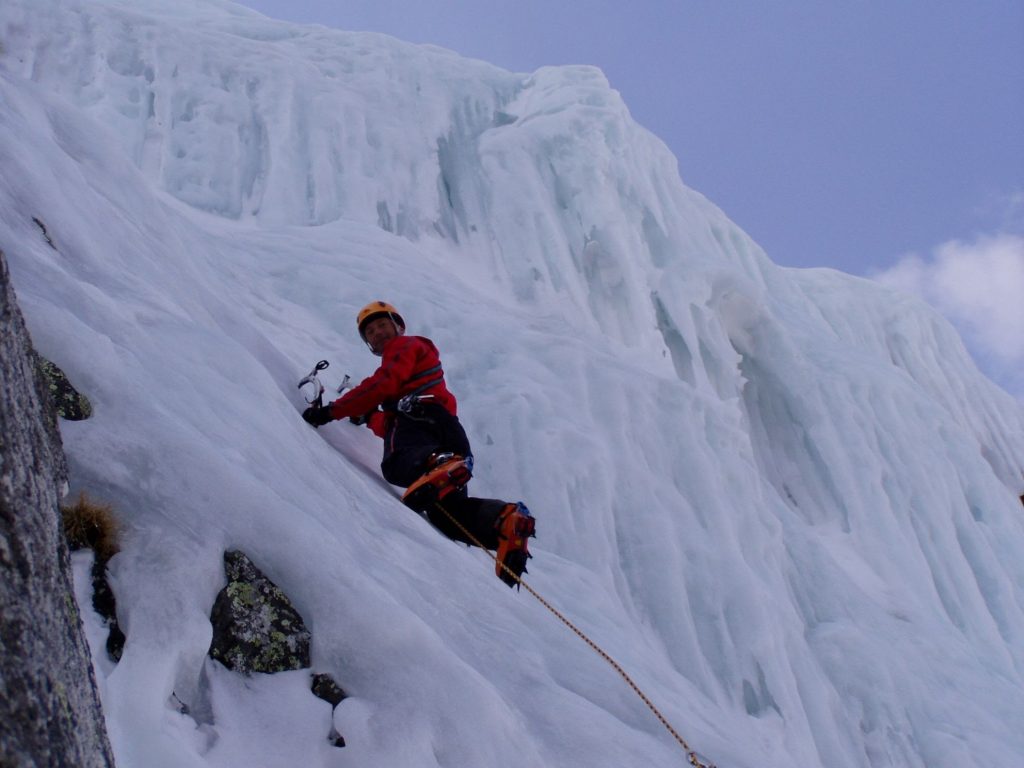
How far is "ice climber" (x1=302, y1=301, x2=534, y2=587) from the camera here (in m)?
3.99

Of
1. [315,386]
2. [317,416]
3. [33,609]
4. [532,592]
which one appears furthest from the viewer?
[315,386]

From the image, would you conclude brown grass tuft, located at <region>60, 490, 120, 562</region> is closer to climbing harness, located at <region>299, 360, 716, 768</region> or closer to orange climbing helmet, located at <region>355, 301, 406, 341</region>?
climbing harness, located at <region>299, 360, 716, 768</region>

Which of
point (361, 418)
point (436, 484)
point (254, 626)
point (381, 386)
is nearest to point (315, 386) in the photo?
point (361, 418)

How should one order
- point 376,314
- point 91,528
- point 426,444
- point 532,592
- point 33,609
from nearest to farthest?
point 33,609 < point 91,528 < point 532,592 < point 426,444 < point 376,314

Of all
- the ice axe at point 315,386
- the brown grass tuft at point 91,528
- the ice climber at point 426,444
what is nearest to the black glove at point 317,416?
the ice climber at point 426,444

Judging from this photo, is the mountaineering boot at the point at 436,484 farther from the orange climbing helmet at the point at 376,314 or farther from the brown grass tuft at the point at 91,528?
the brown grass tuft at the point at 91,528

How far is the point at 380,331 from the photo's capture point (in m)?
5.23

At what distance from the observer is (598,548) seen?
268 inches

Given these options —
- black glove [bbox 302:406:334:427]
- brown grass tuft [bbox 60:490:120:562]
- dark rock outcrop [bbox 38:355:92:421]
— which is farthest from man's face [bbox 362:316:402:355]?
brown grass tuft [bbox 60:490:120:562]

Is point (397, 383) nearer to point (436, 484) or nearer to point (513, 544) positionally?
point (436, 484)

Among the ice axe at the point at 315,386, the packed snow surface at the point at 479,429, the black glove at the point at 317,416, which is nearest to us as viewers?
the packed snow surface at the point at 479,429

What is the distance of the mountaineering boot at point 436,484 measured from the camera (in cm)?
422

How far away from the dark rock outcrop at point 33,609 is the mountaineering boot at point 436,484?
8.18 feet

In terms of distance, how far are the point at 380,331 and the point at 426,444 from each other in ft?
3.08
